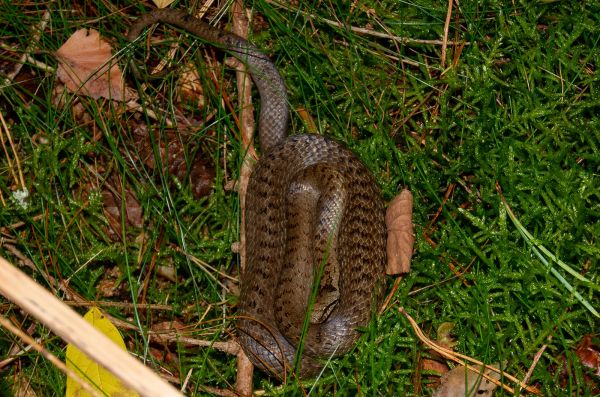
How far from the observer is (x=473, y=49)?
4172 millimetres

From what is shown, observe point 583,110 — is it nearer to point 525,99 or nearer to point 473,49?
point 525,99

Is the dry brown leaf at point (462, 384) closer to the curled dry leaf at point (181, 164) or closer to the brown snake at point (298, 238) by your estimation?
the brown snake at point (298, 238)

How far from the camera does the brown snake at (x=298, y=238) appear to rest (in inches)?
153

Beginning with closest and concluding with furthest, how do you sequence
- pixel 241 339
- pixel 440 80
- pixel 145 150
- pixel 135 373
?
pixel 135 373
pixel 241 339
pixel 440 80
pixel 145 150

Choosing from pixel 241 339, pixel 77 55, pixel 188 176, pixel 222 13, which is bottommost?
pixel 241 339

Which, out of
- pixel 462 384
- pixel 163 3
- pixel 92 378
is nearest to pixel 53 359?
pixel 92 378

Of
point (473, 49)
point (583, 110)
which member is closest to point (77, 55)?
point (473, 49)

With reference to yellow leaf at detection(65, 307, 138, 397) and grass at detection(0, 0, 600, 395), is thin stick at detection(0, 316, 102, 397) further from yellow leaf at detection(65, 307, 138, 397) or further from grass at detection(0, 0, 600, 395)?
grass at detection(0, 0, 600, 395)

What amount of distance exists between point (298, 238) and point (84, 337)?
242cm

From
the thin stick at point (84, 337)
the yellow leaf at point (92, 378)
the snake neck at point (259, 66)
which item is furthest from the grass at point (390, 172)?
the thin stick at point (84, 337)

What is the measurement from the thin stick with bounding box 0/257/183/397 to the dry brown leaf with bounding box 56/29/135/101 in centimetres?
270

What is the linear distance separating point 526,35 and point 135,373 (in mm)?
3193

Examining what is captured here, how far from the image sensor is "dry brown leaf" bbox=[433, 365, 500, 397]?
3639 millimetres

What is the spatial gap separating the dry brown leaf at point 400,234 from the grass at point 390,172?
0.07m
